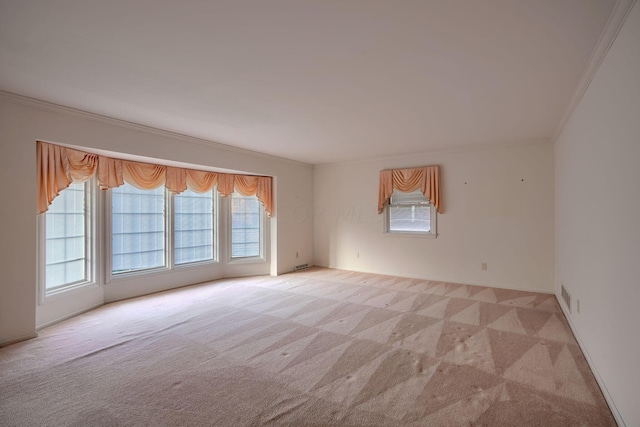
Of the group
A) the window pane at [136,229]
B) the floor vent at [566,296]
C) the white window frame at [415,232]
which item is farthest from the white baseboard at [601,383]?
the window pane at [136,229]

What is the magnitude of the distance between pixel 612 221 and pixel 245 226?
17.3 feet

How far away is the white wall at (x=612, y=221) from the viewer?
155cm

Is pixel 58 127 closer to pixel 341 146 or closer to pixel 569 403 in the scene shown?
pixel 341 146

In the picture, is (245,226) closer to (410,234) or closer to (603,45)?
(410,234)

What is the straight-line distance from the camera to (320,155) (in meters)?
5.55

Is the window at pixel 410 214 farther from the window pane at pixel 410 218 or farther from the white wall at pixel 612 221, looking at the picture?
the white wall at pixel 612 221

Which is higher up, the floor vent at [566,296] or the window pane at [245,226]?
the window pane at [245,226]

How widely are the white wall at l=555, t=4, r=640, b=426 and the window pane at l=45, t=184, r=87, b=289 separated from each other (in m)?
5.25

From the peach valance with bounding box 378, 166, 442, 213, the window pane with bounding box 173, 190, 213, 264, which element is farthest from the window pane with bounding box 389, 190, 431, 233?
the window pane with bounding box 173, 190, 213, 264

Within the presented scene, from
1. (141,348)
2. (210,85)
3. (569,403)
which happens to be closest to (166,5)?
(210,85)

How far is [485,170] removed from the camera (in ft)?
15.8

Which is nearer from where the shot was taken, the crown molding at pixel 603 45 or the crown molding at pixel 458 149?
the crown molding at pixel 603 45

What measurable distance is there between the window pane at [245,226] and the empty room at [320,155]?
0.34 meters

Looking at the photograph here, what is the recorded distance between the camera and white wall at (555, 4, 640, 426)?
1551 mm
